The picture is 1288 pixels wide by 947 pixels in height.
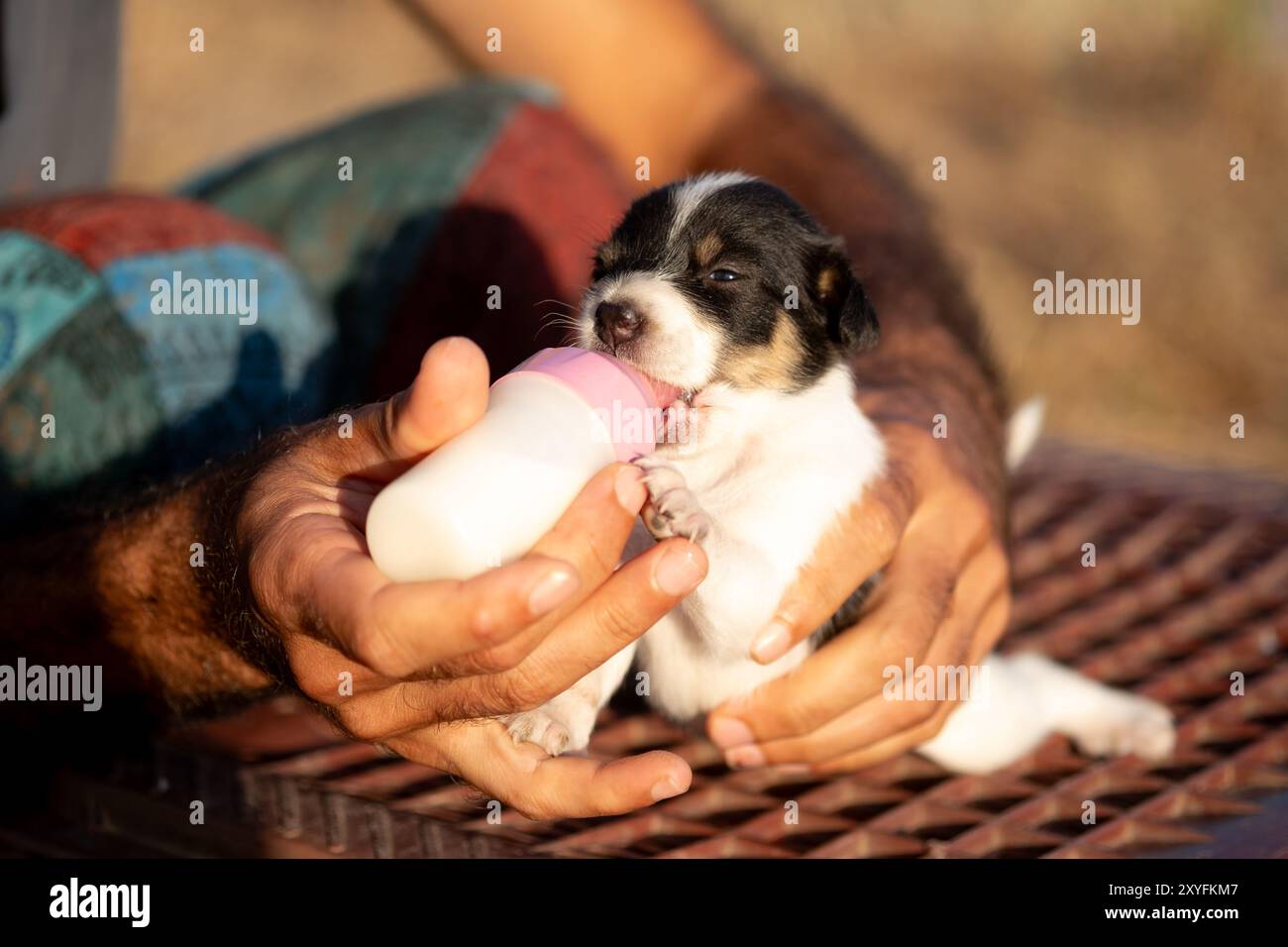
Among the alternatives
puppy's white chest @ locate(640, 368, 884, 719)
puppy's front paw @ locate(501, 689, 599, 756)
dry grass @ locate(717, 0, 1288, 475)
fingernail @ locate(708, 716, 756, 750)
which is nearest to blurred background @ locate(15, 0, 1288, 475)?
dry grass @ locate(717, 0, 1288, 475)

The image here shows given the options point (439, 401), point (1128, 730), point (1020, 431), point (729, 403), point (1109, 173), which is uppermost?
point (1109, 173)

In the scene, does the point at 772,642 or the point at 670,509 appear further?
the point at 772,642

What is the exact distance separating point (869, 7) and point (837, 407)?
32.9 feet

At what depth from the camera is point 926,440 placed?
3.03 metres

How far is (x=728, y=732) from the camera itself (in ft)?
8.46

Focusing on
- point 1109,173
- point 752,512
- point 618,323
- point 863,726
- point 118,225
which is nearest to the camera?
point 618,323

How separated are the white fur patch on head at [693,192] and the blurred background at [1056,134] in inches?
207

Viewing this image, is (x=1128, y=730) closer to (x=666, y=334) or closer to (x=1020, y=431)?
(x=1020, y=431)

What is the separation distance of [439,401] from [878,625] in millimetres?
1173

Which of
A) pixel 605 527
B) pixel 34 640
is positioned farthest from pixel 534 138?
pixel 605 527

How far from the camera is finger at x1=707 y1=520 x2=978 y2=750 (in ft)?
8.34

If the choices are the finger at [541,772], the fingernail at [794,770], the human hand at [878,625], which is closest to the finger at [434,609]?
the finger at [541,772]

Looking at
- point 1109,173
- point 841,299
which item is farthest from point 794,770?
point 1109,173
